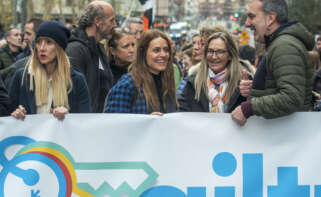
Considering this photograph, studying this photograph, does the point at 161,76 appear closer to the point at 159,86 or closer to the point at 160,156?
the point at 159,86

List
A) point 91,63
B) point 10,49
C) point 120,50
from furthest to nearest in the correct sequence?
point 10,49 < point 120,50 < point 91,63

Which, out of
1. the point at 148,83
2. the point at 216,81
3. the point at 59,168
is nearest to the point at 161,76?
the point at 148,83

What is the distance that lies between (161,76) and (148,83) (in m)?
0.26

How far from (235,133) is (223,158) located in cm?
21

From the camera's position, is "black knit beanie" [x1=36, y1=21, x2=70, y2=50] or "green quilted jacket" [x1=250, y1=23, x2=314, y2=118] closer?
"green quilted jacket" [x1=250, y1=23, x2=314, y2=118]

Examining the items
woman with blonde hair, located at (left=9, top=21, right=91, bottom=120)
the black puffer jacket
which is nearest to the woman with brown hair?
woman with blonde hair, located at (left=9, top=21, right=91, bottom=120)

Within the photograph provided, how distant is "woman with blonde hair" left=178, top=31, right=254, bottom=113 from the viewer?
4758mm

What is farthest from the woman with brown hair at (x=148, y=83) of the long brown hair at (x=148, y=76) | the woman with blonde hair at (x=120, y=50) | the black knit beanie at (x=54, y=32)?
the woman with blonde hair at (x=120, y=50)

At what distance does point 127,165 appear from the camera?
3926 millimetres

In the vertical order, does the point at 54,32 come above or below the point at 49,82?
above

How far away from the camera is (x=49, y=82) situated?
14.2 feet

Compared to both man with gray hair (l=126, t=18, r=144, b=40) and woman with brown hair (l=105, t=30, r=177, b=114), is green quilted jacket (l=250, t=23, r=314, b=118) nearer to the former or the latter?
woman with brown hair (l=105, t=30, r=177, b=114)

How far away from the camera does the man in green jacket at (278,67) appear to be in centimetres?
353

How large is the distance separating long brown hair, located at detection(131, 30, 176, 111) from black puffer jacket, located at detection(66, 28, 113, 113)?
0.77 m
